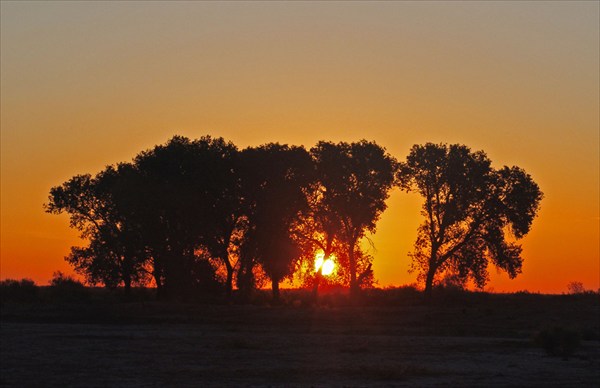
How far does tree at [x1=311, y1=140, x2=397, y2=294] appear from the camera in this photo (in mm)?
85438

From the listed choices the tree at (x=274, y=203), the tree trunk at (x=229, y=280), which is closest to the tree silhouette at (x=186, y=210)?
the tree trunk at (x=229, y=280)

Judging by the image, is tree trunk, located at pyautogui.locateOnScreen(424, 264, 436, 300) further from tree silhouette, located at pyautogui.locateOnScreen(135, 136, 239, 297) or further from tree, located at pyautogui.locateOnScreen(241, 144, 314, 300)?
tree silhouette, located at pyautogui.locateOnScreen(135, 136, 239, 297)

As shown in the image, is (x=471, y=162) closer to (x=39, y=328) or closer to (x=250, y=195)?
(x=250, y=195)

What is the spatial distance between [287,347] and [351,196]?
46.7 m

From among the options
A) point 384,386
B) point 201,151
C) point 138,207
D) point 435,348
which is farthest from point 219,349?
point 201,151

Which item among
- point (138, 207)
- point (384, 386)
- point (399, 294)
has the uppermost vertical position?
point (138, 207)

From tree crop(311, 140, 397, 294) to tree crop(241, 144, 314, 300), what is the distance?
193 cm

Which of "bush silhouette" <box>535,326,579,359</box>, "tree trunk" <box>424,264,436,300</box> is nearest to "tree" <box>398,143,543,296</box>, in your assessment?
"tree trunk" <box>424,264,436,300</box>

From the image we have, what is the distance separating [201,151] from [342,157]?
12751mm

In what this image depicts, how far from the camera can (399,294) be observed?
8969 centimetres

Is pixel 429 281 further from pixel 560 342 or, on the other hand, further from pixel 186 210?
pixel 560 342

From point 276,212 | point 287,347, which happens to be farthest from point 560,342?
point 276,212

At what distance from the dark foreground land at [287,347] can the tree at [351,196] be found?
62.3ft

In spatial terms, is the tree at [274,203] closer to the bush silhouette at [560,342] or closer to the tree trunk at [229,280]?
the tree trunk at [229,280]
